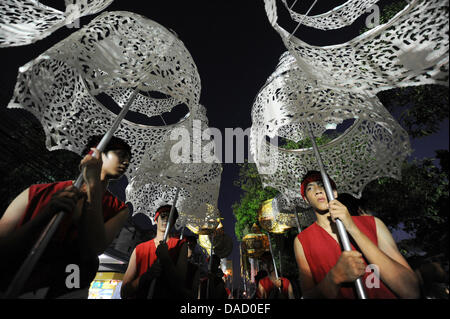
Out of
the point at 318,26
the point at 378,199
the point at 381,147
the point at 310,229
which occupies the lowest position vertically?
the point at 310,229

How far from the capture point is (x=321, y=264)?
161cm

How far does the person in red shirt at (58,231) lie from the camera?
115cm

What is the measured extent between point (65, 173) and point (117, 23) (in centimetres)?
863

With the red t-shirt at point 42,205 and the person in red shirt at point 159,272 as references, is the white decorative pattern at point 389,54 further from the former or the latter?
the person in red shirt at point 159,272

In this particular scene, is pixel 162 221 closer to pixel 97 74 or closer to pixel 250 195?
pixel 97 74

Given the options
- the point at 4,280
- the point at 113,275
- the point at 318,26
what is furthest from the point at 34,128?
the point at 318,26

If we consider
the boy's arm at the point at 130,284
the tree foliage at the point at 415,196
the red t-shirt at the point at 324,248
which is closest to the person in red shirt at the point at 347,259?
the red t-shirt at the point at 324,248

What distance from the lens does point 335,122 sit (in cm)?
213

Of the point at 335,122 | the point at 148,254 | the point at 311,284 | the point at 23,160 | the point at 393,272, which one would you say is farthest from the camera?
the point at 23,160

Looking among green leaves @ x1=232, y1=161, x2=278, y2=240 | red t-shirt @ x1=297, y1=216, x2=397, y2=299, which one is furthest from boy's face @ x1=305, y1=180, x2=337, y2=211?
green leaves @ x1=232, y1=161, x2=278, y2=240

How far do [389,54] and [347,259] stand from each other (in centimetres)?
135

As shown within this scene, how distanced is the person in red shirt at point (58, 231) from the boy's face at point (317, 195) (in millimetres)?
1767

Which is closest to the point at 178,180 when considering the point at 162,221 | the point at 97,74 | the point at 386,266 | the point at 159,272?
the point at 162,221

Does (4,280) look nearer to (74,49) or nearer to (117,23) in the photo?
(74,49)
